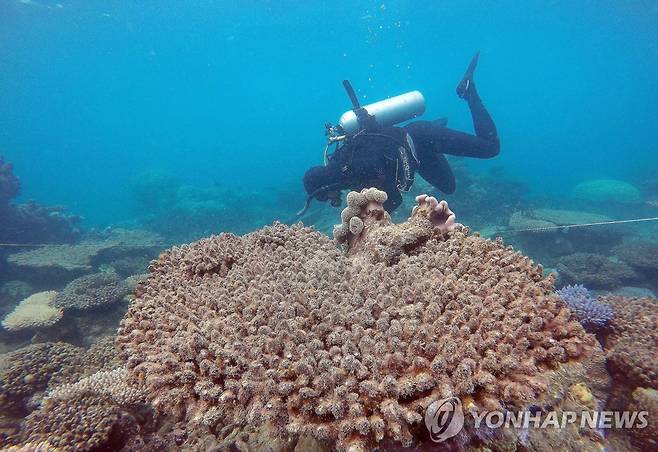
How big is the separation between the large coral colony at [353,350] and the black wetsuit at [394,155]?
3.22 meters

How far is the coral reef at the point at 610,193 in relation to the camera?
24.4 m

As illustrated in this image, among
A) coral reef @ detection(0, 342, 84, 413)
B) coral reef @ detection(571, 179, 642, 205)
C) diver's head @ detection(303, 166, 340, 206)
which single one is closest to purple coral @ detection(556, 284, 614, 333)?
diver's head @ detection(303, 166, 340, 206)

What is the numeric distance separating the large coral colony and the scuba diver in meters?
3.20

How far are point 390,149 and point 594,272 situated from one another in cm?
749

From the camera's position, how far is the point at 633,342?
3633 mm

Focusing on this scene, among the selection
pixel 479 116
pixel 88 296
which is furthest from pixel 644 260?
pixel 88 296

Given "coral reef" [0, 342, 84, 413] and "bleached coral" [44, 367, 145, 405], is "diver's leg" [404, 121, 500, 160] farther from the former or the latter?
"coral reef" [0, 342, 84, 413]

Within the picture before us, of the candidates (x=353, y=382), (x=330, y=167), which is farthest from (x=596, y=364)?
(x=330, y=167)

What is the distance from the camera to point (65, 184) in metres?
93.1

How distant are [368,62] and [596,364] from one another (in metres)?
142

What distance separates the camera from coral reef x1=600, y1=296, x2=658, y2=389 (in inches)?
129

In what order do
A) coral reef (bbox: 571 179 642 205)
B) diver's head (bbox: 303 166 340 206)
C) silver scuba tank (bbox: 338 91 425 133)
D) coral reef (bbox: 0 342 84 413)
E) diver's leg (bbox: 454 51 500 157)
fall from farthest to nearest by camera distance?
coral reef (bbox: 571 179 642 205) → diver's leg (bbox: 454 51 500 157) → silver scuba tank (bbox: 338 91 425 133) → diver's head (bbox: 303 166 340 206) → coral reef (bbox: 0 342 84 413)

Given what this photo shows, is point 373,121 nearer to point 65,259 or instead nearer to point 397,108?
point 397,108

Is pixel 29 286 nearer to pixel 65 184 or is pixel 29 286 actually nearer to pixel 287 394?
pixel 287 394
